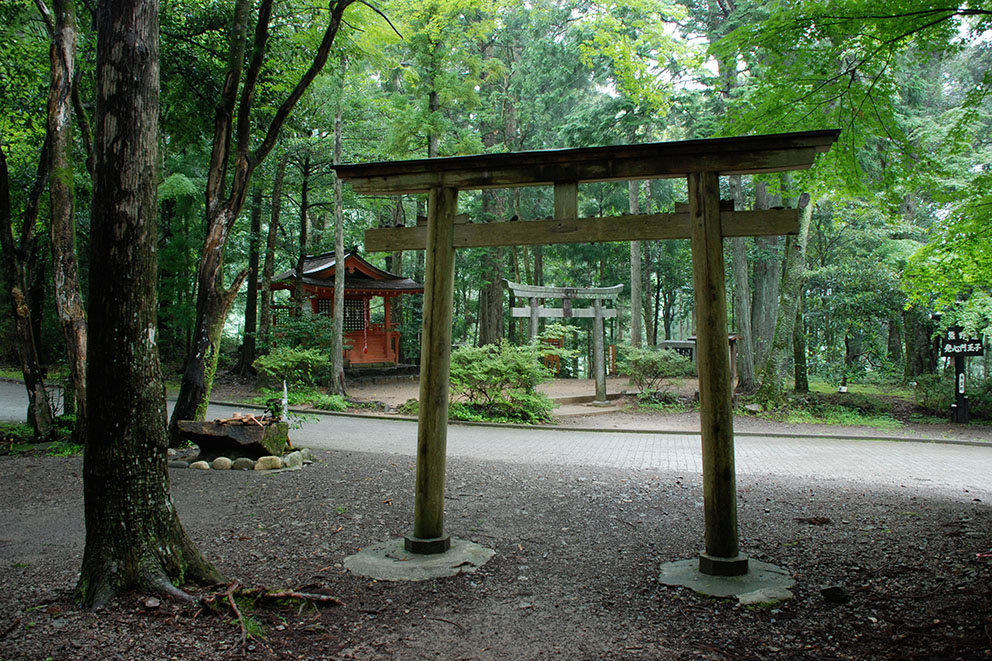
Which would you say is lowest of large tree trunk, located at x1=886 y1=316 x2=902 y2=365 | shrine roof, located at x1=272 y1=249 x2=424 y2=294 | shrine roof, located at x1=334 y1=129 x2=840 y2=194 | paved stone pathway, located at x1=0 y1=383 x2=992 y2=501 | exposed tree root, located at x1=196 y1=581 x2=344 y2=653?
paved stone pathway, located at x1=0 y1=383 x2=992 y2=501

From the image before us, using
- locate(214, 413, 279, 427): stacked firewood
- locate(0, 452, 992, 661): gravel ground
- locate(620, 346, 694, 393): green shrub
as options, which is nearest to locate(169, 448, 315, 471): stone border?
locate(0, 452, 992, 661): gravel ground

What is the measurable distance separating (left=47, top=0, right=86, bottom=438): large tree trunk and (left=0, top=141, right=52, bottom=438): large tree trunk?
0.73 meters

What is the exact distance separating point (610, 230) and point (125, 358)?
139 inches

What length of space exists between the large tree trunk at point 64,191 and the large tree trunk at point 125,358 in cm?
584

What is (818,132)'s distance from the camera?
4.43 m

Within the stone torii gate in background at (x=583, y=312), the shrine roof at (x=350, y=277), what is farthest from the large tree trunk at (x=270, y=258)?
the stone torii gate in background at (x=583, y=312)

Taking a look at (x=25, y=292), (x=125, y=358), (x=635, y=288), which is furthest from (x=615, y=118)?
(x=125, y=358)

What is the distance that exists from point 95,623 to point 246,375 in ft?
62.0

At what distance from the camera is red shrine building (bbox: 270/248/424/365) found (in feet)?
71.1

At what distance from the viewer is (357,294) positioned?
23.5m

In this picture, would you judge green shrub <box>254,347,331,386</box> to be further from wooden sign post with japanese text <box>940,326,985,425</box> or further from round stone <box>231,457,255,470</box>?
wooden sign post with japanese text <box>940,326,985,425</box>

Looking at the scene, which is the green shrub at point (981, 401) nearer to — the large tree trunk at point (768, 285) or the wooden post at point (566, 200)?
the large tree trunk at point (768, 285)

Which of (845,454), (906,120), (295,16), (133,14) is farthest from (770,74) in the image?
(906,120)

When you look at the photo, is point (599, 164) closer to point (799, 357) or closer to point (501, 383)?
point (501, 383)
